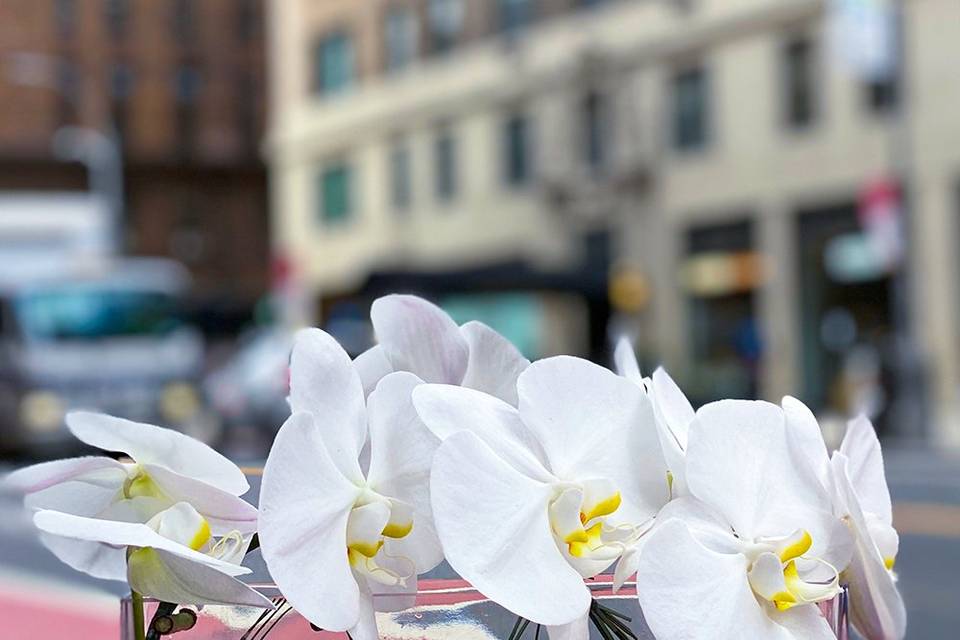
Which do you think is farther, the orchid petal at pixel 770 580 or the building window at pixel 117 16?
the building window at pixel 117 16

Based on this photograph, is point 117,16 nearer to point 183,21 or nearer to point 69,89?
point 183,21

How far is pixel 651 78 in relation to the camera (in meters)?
28.7

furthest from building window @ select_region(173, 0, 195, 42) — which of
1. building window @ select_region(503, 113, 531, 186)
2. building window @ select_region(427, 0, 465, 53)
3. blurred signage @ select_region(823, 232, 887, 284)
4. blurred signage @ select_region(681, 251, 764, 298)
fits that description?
blurred signage @ select_region(823, 232, 887, 284)

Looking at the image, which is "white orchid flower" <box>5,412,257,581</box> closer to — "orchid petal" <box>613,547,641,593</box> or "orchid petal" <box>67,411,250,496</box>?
"orchid petal" <box>67,411,250,496</box>

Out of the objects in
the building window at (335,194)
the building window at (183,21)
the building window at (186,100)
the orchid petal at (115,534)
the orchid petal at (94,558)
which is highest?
the building window at (183,21)

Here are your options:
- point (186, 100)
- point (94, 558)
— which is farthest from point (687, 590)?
point (186, 100)

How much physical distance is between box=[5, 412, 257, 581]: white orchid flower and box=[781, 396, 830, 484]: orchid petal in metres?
0.28

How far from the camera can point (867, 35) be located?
21.4 metres

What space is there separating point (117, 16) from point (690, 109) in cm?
Answer: 3070

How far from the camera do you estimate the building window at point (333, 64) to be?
3606 centimetres

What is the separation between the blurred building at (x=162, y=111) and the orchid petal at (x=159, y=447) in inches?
2040

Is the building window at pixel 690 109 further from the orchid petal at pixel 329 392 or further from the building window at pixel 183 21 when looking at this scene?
the building window at pixel 183 21

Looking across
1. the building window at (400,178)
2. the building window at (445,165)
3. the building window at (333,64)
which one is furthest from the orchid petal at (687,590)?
the building window at (333,64)

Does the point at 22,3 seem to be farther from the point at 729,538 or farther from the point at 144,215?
the point at 729,538
